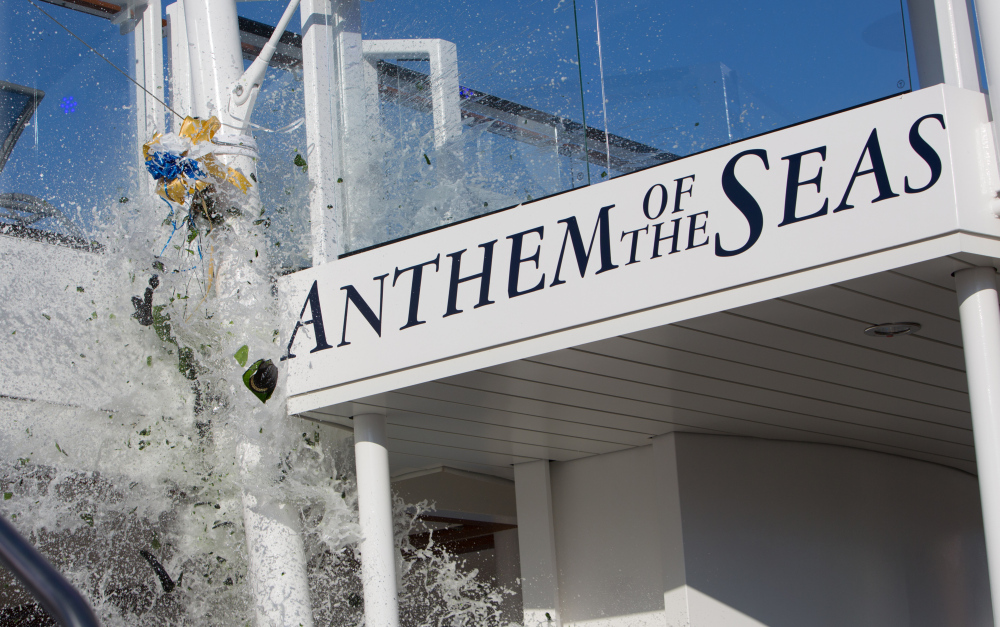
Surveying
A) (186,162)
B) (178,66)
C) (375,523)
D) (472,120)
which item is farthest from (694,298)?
(178,66)

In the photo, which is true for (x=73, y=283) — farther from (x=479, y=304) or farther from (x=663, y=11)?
(x=663, y=11)

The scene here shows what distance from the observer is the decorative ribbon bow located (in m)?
5.89

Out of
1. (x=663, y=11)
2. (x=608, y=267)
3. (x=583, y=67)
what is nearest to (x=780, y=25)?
(x=663, y=11)

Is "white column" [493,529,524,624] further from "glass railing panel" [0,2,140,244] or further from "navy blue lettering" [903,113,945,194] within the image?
"navy blue lettering" [903,113,945,194]

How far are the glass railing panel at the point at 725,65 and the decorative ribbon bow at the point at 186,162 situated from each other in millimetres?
2389

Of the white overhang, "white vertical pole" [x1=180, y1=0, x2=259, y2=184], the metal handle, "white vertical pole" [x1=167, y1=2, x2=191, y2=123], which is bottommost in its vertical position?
the metal handle

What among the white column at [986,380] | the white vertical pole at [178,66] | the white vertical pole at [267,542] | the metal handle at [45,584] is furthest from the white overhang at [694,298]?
the white vertical pole at [178,66]

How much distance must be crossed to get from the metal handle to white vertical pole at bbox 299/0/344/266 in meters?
3.76

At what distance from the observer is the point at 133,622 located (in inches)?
299

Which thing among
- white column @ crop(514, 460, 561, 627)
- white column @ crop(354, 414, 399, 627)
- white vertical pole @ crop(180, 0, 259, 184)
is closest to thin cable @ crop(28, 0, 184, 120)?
white vertical pole @ crop(180, 0, 259, 184)

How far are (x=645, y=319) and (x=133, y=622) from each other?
203 inches

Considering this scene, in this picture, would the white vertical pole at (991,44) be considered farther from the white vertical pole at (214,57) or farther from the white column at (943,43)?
the white vertical pole at (214,57)

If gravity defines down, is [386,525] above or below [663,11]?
below

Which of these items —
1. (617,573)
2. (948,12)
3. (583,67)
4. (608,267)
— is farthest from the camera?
(617,573)
